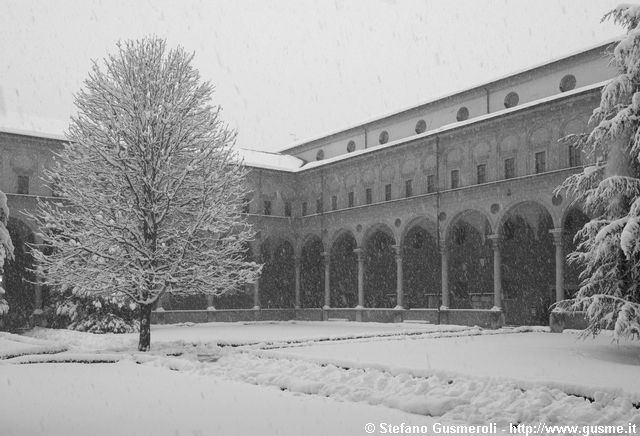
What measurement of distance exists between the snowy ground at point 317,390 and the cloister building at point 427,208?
36.1 ft

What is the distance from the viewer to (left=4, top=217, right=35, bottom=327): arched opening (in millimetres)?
29781

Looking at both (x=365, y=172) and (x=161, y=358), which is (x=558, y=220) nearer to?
(x=365, y=172)

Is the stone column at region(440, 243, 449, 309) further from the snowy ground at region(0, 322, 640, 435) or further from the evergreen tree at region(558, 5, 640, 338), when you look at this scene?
the evergreen tree at region(558, 5, 640, 338)

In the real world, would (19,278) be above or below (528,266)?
below

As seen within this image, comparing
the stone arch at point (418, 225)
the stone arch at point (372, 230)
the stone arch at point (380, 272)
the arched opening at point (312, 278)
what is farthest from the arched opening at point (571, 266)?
the arched opening at point (312, 278)

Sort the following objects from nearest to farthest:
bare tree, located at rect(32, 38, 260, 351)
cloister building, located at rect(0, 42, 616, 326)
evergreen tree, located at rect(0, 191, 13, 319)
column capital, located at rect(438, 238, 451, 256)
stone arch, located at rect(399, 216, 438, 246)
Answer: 1. bare tree, located at rect(32, 38, 260, 351)
2. evergreen tree, located at rect(0, 191, 13, 319)
3. cloister building, located at rect(0, 42, 616, 326)
4. column capital, located at rect(438, 238, 451, 256)
5. stone arch, located at rect(399, 216, 438, 246)

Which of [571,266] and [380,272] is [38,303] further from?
[571,266]

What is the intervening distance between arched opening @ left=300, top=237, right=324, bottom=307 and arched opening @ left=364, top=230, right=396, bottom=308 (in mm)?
3105

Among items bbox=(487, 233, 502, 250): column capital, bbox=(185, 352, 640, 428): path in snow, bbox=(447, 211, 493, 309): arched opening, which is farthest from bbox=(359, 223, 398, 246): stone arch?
bbox=(185, 352, 640, 428): path in snow

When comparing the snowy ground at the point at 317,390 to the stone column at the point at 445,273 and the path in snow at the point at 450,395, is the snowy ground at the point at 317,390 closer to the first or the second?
the path in snow at the point at 450,395

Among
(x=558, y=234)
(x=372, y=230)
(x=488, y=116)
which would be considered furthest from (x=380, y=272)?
(x=558, y=234)

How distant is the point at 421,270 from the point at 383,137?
25.4 ft

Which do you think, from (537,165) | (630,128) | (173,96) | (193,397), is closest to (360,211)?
(537,165)

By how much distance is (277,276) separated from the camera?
127ft
